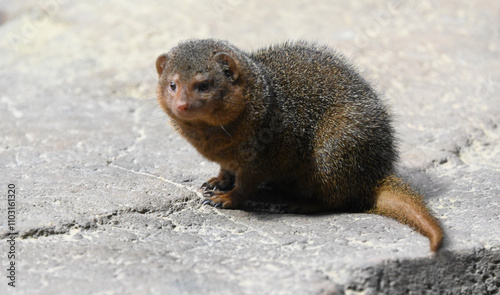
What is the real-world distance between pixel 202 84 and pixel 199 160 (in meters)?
1.47

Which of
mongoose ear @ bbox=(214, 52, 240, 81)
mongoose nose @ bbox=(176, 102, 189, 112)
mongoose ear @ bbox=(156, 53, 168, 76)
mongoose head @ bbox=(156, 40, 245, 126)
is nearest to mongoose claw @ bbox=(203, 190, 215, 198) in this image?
mongoose head @ bbox=(156, 40, 245, 126)

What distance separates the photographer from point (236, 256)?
3.68 meters

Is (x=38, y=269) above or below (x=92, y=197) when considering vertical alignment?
below

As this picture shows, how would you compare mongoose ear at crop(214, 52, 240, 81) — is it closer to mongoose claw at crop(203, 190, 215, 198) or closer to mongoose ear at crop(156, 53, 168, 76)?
mongoose ear at crop(156, 53, 168, 76)

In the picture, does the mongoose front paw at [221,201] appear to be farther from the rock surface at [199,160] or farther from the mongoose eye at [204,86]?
the mongoose eye at [204,86]

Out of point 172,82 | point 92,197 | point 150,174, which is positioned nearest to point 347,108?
point 172,82

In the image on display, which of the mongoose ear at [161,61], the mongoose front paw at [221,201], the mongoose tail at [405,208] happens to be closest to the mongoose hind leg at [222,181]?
the mongoose front paw at [221,201]

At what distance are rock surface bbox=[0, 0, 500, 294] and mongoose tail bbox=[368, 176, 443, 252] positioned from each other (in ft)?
0.30

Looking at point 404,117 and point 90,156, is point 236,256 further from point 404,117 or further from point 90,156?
point 404,117

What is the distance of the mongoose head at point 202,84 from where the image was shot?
14.0 feet

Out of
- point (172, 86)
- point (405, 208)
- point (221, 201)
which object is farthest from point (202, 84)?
point (405, 208)

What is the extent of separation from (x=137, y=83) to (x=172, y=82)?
3607mm

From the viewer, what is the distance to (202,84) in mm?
4352

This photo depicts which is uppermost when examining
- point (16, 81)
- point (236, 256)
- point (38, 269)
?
point (16, 81)
